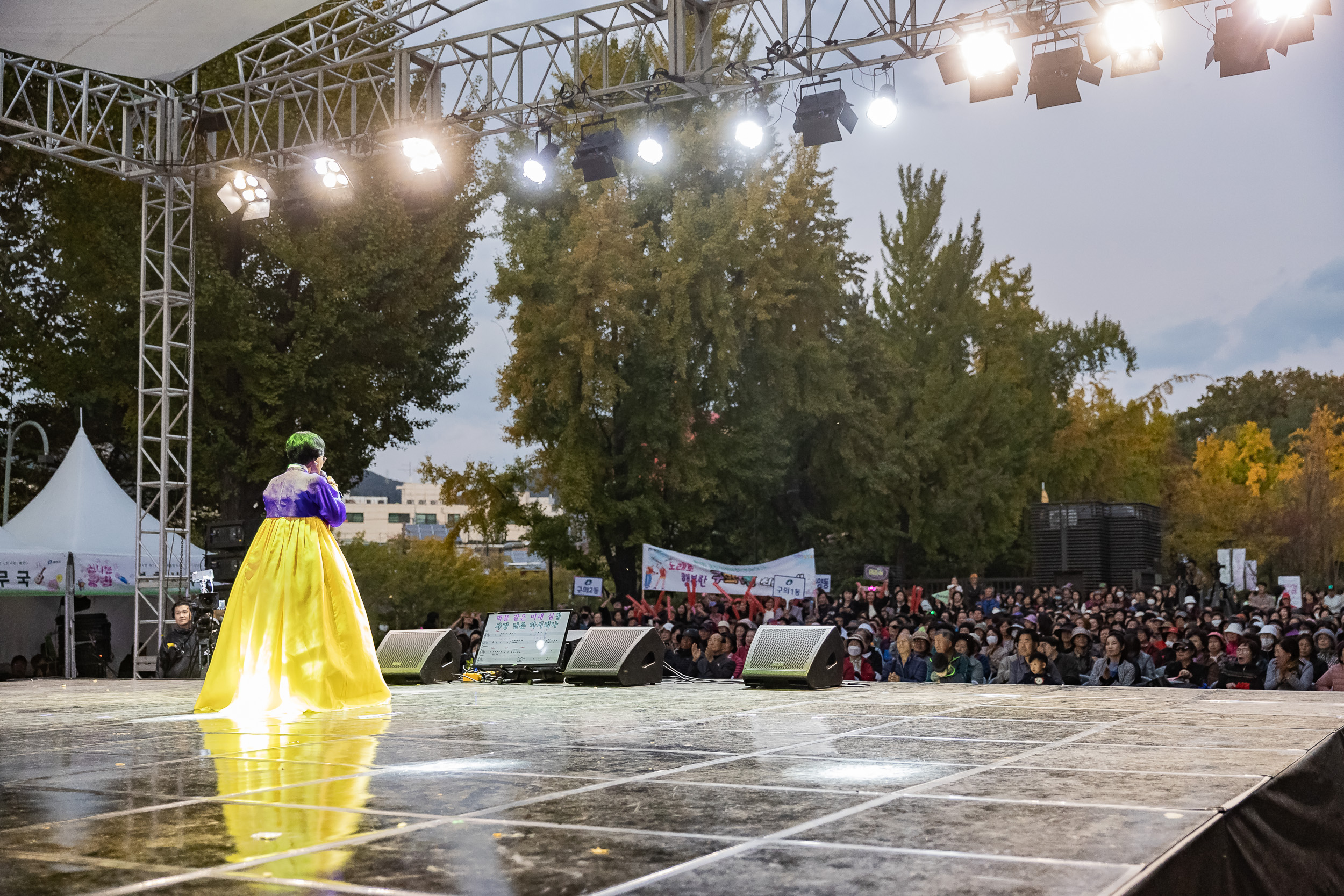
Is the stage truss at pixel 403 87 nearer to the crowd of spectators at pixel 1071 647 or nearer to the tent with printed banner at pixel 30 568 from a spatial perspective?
the tent with printed banner at pixel 30 568

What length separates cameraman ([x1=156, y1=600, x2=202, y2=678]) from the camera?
1241 centimetres

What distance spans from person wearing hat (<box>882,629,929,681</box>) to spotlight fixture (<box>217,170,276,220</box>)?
8351 mm

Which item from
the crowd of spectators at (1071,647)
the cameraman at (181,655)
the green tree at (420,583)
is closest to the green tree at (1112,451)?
the green tree at (420,583)

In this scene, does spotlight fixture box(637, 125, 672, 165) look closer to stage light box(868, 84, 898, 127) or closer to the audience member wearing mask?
→ stage light box(868, 84, 898, 127)

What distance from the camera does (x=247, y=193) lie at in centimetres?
1334

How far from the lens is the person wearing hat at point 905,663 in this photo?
10328 millimetres

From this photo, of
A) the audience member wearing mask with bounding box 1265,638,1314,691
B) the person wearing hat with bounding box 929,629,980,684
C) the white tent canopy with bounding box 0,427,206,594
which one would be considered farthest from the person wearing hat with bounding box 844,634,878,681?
the white tent canopy with bounding box 0,427,206,594

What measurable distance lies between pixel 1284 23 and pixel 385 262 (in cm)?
1354

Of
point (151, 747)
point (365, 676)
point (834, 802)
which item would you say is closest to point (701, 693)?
point (365, 676)

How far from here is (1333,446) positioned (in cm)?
3569

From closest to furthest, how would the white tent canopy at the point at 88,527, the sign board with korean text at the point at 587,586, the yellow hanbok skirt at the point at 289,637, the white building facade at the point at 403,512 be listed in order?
the yellow hanbok skirt at the point at 289,637, the white tent canopy at the point at 88,527, the sign board with korean text at the point at 587,586, the white building facade at the point at 403,512

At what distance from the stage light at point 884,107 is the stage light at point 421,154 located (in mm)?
4516

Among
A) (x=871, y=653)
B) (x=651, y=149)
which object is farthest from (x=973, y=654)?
(x=651, y=149)

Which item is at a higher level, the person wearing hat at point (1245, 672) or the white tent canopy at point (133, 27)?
the white tent canopy at point (133, 27)
